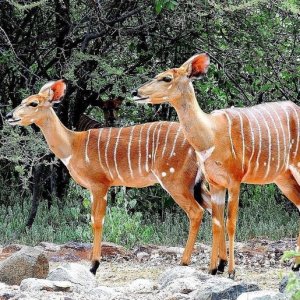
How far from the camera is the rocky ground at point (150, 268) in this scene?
16.6 feet

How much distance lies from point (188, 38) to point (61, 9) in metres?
1.42

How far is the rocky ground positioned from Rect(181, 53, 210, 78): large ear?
4.61ft

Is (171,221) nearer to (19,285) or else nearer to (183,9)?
(183,9)

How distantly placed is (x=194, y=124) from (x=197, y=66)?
0.45m

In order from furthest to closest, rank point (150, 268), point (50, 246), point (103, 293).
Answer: point (50, 246), point (150, 268), point (103, 293)

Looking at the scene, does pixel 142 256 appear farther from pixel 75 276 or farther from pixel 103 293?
pixel 103 293

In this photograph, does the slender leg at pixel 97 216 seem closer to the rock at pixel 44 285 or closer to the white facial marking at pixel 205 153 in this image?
the white facial marking at pixel 205 153

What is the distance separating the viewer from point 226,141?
19.8 feet

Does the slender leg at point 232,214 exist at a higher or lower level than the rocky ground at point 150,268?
higher

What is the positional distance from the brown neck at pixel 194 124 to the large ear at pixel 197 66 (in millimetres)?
159

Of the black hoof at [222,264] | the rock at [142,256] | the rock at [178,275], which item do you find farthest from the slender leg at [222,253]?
the rock at [142,256]

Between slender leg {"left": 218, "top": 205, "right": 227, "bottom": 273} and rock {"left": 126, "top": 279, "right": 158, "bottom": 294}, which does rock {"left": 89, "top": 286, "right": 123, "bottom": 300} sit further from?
slender leg {"left": 218, "top": 205, "right": 227, "bottom": 273}

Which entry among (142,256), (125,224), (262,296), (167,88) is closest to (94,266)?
(142,256)

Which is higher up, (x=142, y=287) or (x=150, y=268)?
(x=142, y=287)
